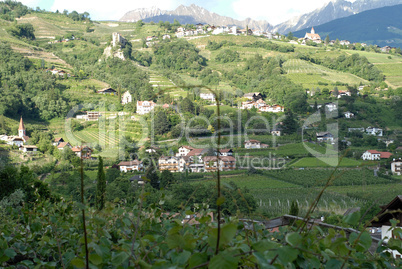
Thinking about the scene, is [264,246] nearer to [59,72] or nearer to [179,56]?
[59,72]

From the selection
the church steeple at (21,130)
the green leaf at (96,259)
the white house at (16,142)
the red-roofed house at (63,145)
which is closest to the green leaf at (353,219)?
the green leaf at (96,259)

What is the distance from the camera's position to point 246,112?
36656 mm

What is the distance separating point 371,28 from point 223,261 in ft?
398

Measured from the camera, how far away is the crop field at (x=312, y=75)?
143 feet

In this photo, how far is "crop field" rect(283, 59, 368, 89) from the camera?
4369 cm

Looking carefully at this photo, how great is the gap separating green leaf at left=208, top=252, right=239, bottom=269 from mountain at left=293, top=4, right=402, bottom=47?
107m

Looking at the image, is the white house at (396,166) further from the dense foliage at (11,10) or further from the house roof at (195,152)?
the dense foliage at (11,10)

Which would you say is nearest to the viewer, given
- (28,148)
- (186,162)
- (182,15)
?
(186,162)

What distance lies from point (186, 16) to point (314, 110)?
9596cm

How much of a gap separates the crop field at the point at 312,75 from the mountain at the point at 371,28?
2287 inches

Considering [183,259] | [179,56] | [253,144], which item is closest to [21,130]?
[253,144]

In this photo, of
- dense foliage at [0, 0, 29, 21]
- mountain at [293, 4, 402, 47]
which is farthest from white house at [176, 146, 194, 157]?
mountain at [293, 4, 402, 47]

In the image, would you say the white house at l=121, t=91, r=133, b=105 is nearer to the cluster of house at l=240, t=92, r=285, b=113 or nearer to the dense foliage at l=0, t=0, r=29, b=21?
the cluster of house at l=240, t=92, r=285, b=113

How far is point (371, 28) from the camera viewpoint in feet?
351
